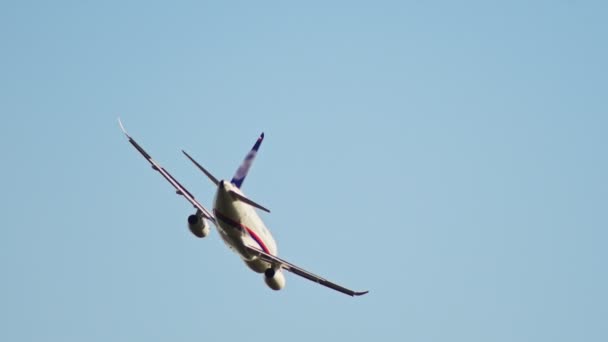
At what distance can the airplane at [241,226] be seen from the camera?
10312cm

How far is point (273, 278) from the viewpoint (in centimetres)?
11206

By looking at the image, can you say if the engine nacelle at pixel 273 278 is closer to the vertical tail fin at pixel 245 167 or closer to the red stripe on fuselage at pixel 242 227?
the red stripe on fuselage at pixel 242 227

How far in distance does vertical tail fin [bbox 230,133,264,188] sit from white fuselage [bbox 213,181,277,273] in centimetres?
129

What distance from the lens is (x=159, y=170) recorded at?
363 feet

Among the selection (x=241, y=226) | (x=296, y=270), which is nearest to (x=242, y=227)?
(x=241, y=226)

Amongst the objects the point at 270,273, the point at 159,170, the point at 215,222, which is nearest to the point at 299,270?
the point at 270,273

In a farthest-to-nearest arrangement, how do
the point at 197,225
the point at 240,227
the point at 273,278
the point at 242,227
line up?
the point at 197,225 → the point at 273,278 → the point at 242,227 → the point at 240,227

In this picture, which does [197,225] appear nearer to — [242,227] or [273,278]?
[242,227]

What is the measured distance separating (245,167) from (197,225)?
901 cm

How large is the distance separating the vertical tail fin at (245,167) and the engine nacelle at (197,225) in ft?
26.9

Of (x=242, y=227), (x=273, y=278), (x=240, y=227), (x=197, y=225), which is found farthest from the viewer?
(x=197, y=225)

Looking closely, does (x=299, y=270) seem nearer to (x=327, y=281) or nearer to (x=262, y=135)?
(x=327, y=281)

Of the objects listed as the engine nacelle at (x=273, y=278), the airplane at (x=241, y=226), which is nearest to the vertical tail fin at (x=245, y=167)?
the airplane at (x=241, y=226)

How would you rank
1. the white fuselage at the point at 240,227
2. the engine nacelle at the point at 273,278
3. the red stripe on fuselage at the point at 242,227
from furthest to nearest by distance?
1. the engine nacelle at the point at 273,278
2. the red stripe on fuselage at the point at 242,227
3. the white fuselage at the point at 240,227
